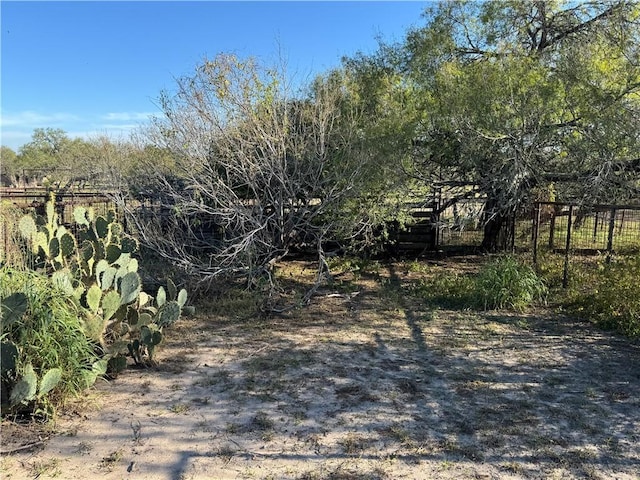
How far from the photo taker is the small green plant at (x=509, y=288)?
7.05 metres

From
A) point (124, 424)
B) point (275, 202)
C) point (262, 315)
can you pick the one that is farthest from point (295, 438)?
point (275, 202)

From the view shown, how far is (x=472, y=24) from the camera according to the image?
32.0ft

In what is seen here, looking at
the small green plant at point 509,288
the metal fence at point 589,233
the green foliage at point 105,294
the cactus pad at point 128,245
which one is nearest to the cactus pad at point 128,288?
the green foliage at point 105,294

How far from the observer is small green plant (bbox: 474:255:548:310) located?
7.05m

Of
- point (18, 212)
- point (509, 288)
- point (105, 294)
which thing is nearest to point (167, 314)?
point (105, 294)

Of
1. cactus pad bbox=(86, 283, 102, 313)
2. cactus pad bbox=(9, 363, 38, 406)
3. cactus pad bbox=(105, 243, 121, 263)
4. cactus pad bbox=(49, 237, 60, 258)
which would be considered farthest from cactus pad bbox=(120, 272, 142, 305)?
cactus pad bbox=(9, 363, 38, 406)

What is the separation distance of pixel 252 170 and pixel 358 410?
414cm

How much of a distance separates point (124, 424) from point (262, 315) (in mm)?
3192

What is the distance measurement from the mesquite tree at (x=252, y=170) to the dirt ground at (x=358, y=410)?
1.69m

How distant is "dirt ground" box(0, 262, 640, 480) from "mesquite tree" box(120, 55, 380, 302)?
5.53 ft

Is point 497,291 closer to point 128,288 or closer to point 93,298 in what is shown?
point 128,288

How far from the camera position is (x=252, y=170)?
701 cm

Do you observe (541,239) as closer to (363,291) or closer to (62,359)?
(363,291)

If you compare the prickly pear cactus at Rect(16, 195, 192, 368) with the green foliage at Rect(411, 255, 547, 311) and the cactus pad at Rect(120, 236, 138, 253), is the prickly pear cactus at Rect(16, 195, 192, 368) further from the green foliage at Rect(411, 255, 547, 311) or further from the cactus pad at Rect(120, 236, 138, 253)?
the green foliage at Rect(411, 255, 547, 311)
